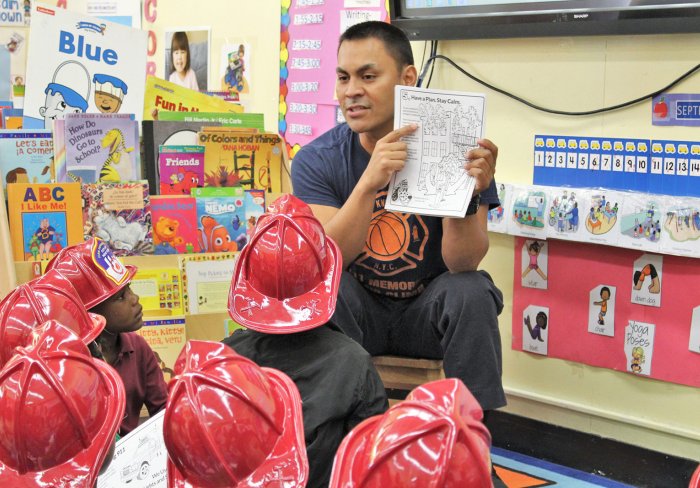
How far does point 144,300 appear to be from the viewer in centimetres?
218

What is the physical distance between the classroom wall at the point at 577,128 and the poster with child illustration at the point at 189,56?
126 cm

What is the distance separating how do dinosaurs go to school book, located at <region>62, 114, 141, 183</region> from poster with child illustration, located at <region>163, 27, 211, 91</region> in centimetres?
134

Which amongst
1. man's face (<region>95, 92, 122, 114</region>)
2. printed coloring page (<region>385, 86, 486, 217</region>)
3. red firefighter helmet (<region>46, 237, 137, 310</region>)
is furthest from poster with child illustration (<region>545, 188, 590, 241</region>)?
man's face (<region>95, 92, 122, 114</region>)

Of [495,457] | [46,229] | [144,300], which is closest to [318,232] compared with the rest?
[144,300]

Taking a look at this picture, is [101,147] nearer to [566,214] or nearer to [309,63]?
[309,63]

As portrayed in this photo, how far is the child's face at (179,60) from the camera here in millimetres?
3664

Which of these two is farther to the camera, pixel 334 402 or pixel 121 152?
pixel 121 152

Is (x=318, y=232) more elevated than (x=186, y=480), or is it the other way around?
(x=318, y=232)

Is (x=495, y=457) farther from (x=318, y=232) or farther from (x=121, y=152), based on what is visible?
(x=121, y=152)

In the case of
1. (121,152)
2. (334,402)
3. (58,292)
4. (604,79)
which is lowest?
(334,402)

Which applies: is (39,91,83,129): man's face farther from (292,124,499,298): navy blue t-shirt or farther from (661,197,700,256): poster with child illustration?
(661,197,700,256): poster with child illustration

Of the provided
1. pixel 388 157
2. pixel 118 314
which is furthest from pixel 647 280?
pixel 118 314

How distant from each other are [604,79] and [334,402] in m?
1.44

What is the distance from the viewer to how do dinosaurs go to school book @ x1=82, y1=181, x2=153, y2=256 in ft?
7.21
